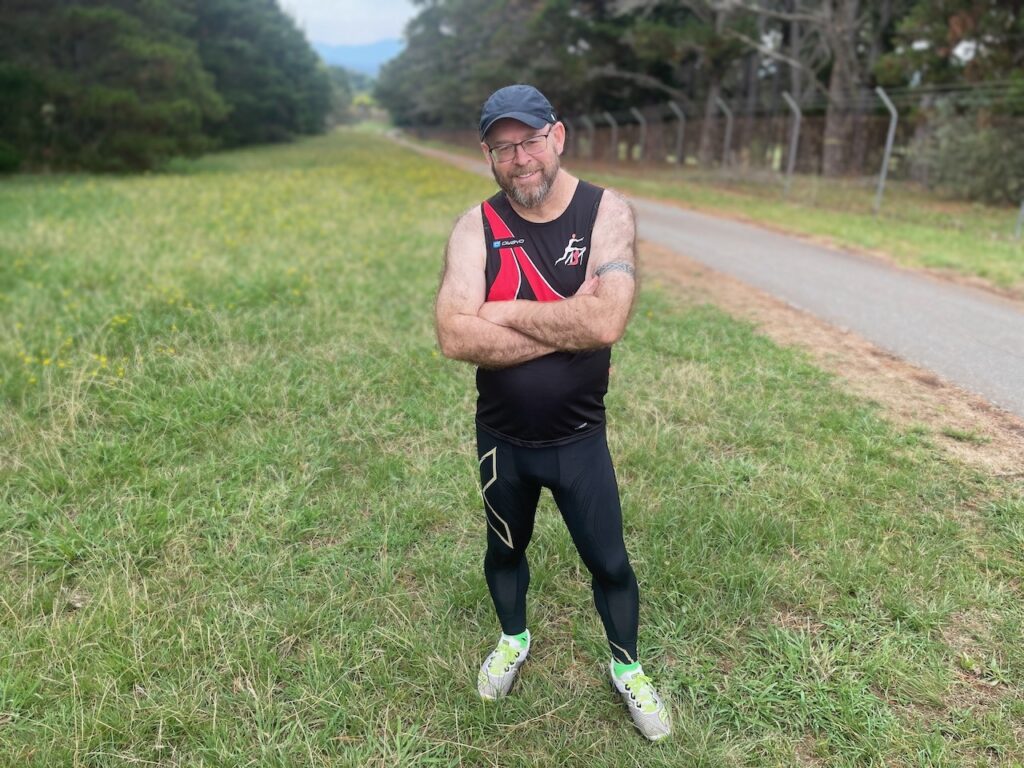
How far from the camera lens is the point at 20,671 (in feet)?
8.04

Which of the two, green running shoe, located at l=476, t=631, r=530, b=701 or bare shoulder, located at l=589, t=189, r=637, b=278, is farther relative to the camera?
green running shoe, located at l=476, t=631, r=530, b=701

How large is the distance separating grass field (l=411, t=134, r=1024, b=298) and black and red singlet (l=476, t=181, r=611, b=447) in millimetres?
7677

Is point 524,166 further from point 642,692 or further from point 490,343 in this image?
point 642,692

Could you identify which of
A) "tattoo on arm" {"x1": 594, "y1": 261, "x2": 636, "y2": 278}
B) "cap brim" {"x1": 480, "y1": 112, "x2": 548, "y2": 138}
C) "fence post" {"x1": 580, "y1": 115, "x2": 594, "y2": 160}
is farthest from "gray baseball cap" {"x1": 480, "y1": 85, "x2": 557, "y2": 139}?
"fence post" {"x1": 580, "y1": 115, "x2": 594, "y2": 160}

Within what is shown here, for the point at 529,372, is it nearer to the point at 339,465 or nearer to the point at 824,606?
the point at 824,606

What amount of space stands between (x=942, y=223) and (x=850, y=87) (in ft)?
32.6

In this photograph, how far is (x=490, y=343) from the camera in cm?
200

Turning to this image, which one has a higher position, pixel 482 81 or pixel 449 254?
pixel 482 81

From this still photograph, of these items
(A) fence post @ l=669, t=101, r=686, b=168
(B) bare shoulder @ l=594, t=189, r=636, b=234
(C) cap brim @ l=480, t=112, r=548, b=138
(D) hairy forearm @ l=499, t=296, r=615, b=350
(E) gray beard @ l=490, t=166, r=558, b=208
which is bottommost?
(D) hairy forearm @ l=499, t=296, r=615, b=350

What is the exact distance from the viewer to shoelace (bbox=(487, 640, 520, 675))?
2455mm

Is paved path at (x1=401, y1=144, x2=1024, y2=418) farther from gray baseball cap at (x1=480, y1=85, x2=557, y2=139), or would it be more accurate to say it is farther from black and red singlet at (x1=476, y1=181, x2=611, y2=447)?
gray baseball cap at (x1=480, y1=85, x2=557, y2=139)

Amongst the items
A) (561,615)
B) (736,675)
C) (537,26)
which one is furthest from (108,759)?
(537,26)

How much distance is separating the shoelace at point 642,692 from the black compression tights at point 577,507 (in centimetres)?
7

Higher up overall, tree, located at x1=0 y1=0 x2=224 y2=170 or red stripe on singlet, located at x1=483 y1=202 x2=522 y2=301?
tree, located at x1=0 y1=0 x2=224 y2=170
